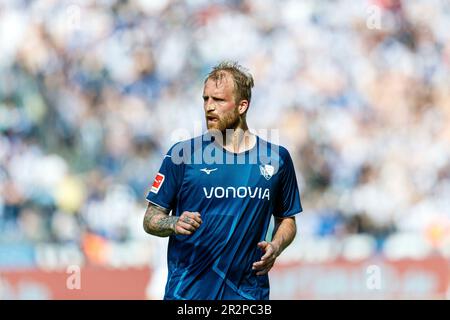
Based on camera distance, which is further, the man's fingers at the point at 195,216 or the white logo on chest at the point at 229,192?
the white logo on chest at the point at 229,192

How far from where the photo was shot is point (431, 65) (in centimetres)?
1119

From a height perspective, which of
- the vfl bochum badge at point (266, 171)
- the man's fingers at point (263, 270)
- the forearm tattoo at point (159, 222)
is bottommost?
the man's fingers at point (263, 270)

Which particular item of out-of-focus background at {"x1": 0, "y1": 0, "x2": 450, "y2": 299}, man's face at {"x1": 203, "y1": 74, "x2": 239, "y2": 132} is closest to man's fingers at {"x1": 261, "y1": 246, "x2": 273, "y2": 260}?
man's face at {"x1": 203, "y1": 74, "x2": 239, "y2": 132}

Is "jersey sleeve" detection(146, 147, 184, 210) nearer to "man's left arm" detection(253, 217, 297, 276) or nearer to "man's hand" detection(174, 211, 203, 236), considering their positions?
"man's hand" detection(174, 211, 203, 236)

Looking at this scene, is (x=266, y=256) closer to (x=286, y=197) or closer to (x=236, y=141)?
(x=286, y=197)

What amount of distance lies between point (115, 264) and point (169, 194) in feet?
15.9


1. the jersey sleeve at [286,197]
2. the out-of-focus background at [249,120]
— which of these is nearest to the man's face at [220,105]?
the jersey sleeve at [286,197]

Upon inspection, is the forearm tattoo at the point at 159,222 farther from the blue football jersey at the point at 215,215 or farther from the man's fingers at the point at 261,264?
the man's fingers at the point at 261,264

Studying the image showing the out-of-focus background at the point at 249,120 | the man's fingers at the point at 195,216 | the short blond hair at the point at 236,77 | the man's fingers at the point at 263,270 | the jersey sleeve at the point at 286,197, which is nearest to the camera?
the man's fingers at the point at 195,216

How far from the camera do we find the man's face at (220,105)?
4934 millimetres

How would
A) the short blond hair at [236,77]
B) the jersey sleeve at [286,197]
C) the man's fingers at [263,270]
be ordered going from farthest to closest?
the jersey sleeve at [286,197], the short blond hair at [236,77], the man's fingers at [263,270]

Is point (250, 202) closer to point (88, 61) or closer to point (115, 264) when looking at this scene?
point (115, 264)

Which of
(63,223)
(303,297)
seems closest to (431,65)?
(303,297)

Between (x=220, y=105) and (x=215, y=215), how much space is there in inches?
25.9
